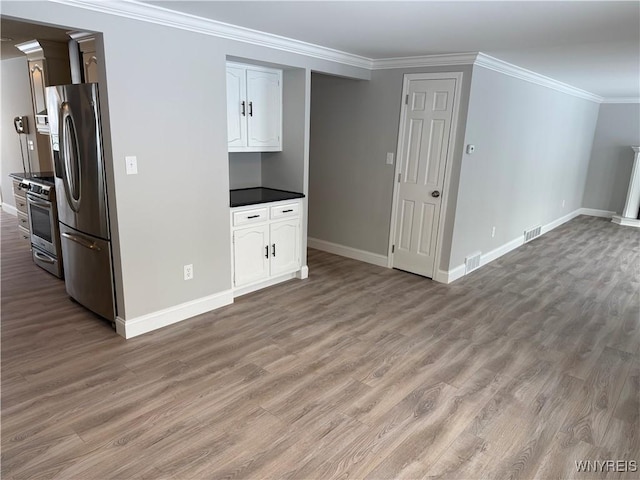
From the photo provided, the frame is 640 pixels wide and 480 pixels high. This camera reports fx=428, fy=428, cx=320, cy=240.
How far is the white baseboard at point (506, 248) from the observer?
4.67 m

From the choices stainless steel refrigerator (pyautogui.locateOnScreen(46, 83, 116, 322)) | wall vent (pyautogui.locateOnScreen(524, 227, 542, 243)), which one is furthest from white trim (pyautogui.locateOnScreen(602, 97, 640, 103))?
stainless steel refrigerator (pyautogui.locateOnScreen(46, 83, 116, 322))

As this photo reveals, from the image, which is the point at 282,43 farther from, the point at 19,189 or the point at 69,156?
the point at 19,189

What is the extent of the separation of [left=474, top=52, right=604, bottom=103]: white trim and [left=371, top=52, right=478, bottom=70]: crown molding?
103 mm

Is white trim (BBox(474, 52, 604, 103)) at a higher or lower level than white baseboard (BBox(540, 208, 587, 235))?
higher

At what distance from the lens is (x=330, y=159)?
541 cm

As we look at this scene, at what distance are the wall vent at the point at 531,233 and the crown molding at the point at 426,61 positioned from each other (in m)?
3.24

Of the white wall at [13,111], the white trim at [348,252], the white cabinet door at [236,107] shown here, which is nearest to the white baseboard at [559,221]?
the white trim at [348,252]

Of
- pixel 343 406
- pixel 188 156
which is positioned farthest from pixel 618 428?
pixel 188 156

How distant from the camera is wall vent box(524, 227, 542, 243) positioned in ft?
Answer: 21.0

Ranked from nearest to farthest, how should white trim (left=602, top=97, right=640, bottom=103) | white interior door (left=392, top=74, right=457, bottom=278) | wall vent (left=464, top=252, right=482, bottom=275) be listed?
white interior door (left=392, top=74, right=457, bottom=278)
wall vent (left=464, top=252, right=482, bottom=275)
white trim (left=602, top=97, right=640, bottom=103)

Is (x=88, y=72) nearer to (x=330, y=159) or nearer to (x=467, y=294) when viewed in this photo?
(x=330, y=159)

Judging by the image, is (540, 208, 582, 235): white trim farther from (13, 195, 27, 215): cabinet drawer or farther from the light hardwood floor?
(13, 195, 27, 215): cabinet drawer

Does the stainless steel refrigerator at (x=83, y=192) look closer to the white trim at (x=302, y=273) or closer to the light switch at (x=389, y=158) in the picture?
the white trim at (x=302, y=273)

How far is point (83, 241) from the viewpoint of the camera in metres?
3.39
